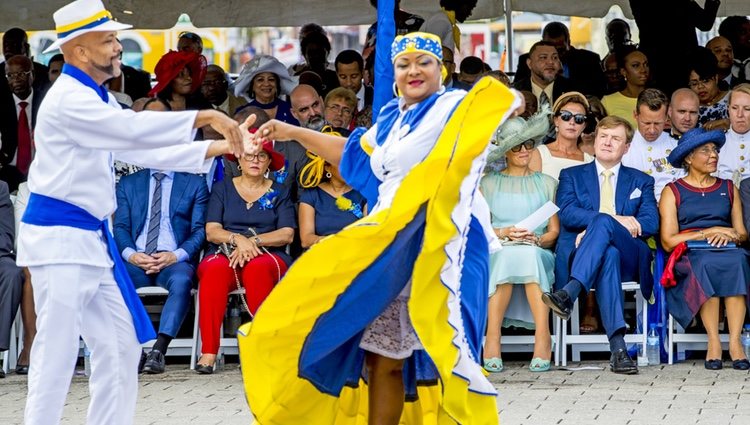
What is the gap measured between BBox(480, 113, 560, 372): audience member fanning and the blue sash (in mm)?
3839

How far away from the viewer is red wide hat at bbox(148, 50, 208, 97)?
11.6 m

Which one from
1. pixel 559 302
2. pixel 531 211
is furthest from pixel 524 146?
pixel 559 302

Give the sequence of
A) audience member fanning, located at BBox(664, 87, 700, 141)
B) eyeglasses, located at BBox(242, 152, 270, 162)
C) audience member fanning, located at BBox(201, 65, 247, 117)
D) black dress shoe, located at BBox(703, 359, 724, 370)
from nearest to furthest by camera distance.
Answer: black dress shoe, located at BBox(703, 359, 724, 370)
eyeglasses, located at BBox(242, 152, 270, 162)
audience member fanning, located at BBox(664, 87, 700, 141)
audience member fanning, located at BBox(201, 65, 247, 117)

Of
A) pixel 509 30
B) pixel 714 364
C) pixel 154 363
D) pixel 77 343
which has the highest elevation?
pixel 509 30

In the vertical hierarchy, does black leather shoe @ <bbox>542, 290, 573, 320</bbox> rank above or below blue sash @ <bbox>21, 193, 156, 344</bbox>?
below

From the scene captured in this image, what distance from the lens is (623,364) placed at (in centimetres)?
907

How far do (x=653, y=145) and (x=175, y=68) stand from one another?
12.8ft

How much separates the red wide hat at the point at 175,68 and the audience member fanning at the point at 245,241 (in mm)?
1861

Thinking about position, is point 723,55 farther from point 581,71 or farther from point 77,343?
point 77,343

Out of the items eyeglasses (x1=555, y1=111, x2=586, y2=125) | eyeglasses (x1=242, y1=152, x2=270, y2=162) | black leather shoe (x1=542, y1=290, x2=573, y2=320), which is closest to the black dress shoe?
black leather shoe (x1=542, y1=290, x2=573, y2=320)

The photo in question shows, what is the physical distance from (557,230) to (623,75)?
9.03 ft

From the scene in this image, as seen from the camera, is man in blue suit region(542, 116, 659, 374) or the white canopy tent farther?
the white canopy tent

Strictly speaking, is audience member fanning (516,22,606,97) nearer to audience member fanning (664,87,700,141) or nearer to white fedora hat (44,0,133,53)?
audience member fanning (664,87,700,141)

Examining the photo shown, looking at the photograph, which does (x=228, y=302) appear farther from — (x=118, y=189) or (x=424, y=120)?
(x=424, y=120)
